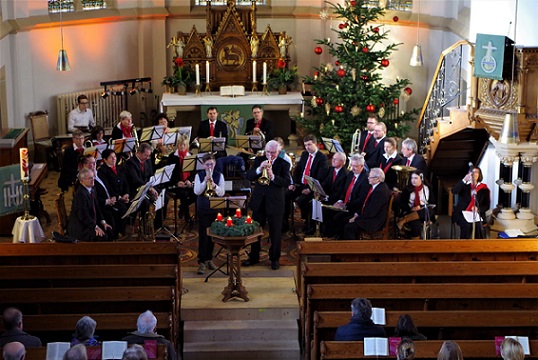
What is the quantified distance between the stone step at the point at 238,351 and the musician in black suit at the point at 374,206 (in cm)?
245

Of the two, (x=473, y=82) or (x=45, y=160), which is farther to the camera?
(x=45, y=160)

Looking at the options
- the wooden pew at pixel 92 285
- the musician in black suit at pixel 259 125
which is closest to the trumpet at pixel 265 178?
the wooden pew at pixel 92 285

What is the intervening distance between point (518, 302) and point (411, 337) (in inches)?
78.6

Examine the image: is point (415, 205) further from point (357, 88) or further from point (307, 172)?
point (357, 88)

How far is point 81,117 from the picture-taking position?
18.1 m

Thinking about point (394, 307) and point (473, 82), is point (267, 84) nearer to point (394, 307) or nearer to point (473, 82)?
point (473, 82)

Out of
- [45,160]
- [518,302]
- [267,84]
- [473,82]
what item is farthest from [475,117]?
[45,160]

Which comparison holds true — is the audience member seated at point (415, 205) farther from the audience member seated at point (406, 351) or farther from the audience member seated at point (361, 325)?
the audience member seated at point (406, 351)

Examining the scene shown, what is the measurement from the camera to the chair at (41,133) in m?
17.9

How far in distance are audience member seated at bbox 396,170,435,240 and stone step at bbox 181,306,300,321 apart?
2.72 metres

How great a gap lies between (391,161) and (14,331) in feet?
23.2

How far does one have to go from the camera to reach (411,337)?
8.23 metres

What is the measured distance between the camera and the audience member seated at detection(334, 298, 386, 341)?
830cm

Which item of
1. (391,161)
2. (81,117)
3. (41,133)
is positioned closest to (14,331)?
(391,161)
